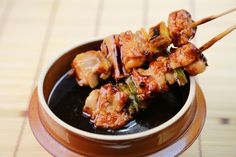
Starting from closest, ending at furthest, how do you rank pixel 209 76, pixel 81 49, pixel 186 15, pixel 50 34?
1. pixel 186 15
2. pixel 81 49
3. pixel 209 76
4. pixel 50 34

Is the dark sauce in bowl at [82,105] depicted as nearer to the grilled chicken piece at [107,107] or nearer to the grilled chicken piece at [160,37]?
the grilled chicken piece at [107,107]

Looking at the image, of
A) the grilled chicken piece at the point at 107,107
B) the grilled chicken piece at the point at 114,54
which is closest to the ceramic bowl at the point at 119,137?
the grilled chicken piece at the point at 107,107

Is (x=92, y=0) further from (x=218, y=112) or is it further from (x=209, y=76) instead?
(x=218, y=112)

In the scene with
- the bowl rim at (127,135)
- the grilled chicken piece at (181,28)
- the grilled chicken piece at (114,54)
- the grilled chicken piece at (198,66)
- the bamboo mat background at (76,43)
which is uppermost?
the grilled chicken piece at (181,28)

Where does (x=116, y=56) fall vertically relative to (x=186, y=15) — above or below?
below

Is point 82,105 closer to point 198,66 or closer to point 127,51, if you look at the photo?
point 127,51

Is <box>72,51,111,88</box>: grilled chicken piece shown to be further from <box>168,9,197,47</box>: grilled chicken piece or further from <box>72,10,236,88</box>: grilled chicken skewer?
<box>168,9,197,47</box>: grilled chicken piece

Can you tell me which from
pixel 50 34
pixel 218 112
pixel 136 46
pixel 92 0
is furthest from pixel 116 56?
pixel 92 0

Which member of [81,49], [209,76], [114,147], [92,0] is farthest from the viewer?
[92,0]
